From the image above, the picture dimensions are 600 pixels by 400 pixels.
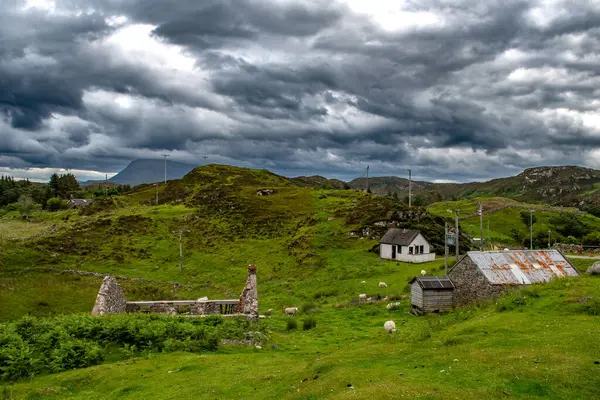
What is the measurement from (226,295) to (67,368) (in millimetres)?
33364

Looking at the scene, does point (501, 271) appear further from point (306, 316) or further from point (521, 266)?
point (306, 316)

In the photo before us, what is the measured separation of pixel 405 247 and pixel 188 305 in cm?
4306

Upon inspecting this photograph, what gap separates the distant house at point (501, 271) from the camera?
32906mm

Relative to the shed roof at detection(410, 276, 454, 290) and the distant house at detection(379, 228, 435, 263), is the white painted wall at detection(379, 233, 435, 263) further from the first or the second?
the shed roof at detection(410, 276, 454, 290)

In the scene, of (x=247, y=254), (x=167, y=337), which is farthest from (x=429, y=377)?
(x=247, y=254)

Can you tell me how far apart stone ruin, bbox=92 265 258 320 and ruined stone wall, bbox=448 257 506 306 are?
18.5 m

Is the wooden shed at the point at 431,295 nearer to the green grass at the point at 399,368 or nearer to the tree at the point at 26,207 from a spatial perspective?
the green grass at the point at 399,368

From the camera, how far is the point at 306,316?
34.2 m

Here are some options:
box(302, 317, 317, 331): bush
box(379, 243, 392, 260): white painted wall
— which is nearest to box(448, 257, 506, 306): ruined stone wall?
box(302, 317, 317, 331): bush

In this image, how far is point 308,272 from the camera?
61594 millimetres

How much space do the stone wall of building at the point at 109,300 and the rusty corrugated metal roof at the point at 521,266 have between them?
1104 inches

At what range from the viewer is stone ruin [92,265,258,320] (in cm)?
2716

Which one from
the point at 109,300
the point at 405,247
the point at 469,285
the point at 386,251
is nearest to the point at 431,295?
the point at 469,285

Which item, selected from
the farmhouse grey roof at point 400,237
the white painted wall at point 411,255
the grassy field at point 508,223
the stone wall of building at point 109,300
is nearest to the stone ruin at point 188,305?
the stone wall of building at point 109,300
